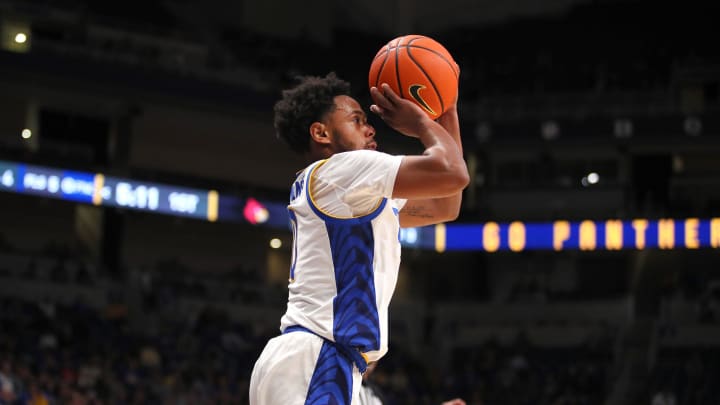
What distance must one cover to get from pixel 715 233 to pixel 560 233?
3.82 meters

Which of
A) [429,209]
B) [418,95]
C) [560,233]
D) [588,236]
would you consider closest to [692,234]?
[588,236]

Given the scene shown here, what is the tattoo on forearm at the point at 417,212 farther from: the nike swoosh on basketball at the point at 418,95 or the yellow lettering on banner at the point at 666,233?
the yellow lettering on banner at the point at 666,233

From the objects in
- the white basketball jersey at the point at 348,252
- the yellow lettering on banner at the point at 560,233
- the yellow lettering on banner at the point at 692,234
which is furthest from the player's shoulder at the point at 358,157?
the yellow lettering on banner at the point at 560,233

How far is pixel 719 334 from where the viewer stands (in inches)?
1010

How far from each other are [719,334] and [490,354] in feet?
17.9

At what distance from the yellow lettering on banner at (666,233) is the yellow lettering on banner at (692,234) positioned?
330 millimetres

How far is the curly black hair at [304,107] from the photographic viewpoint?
397 cm

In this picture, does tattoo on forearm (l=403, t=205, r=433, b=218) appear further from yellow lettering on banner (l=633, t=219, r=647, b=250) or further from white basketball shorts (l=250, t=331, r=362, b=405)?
yellow lettering on banner (l=633, t=219, r=647, b=250)

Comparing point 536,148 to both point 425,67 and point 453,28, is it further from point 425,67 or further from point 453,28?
point 425,67

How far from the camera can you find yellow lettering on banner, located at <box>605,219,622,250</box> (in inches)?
1056

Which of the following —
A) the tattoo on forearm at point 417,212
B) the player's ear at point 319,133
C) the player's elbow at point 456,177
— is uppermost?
the player's ear at point 319,133

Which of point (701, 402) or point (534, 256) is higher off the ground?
point (534, 256)

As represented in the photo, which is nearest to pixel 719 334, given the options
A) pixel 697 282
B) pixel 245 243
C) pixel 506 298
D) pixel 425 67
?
pixel 697 282

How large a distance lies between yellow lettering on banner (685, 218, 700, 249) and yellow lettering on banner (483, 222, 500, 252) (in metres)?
4.81
